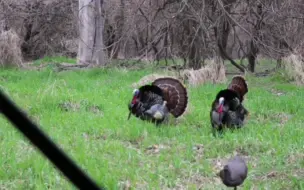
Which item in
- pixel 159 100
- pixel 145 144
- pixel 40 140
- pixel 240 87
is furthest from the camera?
pixel 240 87

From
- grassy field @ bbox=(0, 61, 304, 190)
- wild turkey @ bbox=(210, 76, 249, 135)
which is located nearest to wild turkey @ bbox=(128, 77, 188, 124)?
grassy field @ bbox=(0, 61, 304, 190)

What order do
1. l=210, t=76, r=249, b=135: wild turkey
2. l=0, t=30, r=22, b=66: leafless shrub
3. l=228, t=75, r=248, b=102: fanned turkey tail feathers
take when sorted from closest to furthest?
l=210, t=76, r=249, b=135: wild turkey < l=228, t=75, r=248, b=102: fanned turkey tail feathers < l=0, t=30, r=22, b=66: leafless shrub

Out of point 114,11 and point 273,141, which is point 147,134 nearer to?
point 273,141

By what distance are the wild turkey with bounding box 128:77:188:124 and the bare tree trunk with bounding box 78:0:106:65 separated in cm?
882

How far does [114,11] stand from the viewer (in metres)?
17.8

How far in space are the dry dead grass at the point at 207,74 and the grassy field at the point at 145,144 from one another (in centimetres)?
115

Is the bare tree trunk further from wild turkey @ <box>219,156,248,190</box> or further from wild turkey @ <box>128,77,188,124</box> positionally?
wild turkey @ <box>219,156,248,190</box>

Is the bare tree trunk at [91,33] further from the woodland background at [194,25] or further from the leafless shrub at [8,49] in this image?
the leafless shrub at [8,49]

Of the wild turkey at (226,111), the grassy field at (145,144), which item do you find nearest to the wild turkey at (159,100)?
the grassy field at (145,144)

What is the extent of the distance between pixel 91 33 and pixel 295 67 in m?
6.75

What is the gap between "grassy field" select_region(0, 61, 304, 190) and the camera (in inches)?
174

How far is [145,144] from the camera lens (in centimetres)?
584

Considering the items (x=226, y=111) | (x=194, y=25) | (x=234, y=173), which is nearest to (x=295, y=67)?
(x=194, y=25)

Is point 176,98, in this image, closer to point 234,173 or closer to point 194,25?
point 234,173
